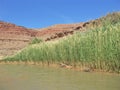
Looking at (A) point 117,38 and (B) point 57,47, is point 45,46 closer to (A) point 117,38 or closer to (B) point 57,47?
(B) point 57,47

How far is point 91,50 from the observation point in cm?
1306

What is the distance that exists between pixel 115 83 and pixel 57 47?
8.50m

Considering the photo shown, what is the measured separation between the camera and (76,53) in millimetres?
14562

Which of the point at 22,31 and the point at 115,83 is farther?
the point at 22,31

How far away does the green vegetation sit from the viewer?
37.9 feet

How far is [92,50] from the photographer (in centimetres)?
1300

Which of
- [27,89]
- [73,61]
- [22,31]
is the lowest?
[27,89]

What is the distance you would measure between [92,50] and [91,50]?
0.07 m

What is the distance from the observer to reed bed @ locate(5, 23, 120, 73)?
11555mm

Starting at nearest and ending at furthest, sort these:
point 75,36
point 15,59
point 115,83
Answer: point 115,83 < point 75,36 < point 15,59

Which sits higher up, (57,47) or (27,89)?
(57,47)

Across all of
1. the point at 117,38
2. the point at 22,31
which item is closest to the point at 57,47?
the point at 117,38

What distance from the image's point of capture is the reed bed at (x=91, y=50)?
37.9 feet

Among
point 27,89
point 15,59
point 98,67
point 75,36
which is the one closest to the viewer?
point 27,89
